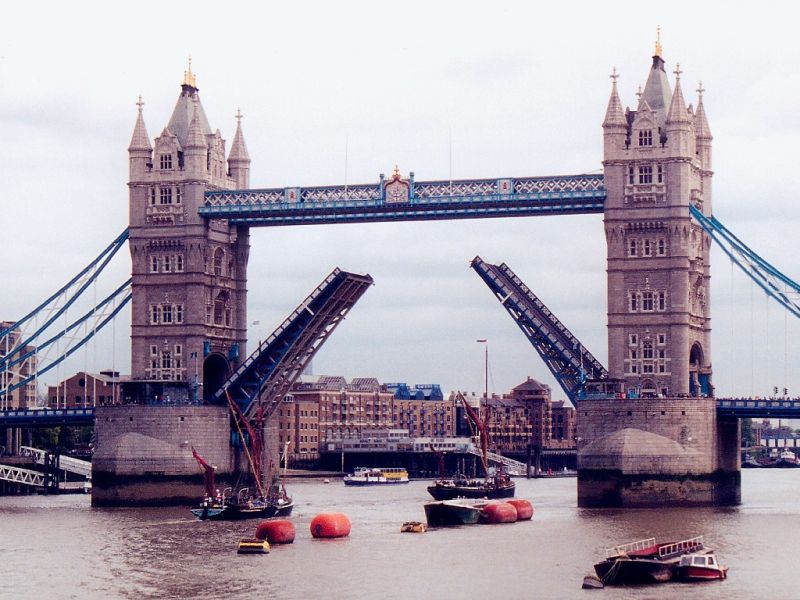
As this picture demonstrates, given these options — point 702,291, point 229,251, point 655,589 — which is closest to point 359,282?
point 229,251

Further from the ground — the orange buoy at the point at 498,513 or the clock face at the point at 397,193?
the clock face at the point at 397,193

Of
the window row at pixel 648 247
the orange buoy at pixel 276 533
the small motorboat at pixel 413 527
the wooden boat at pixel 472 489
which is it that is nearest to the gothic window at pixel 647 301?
the window row at pixel 648 247

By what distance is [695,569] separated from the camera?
211ft

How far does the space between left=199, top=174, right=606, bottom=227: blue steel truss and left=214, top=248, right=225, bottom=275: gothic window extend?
7.91ft

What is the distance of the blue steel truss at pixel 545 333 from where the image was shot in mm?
100875

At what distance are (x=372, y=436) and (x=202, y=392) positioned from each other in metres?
85.7

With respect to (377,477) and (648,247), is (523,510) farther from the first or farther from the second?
(377,477)

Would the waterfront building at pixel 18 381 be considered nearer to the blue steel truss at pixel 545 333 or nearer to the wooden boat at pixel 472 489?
the wooden boat at pixel 472 489

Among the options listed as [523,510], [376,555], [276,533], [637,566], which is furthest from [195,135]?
[637,566]

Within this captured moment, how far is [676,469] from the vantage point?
319ft

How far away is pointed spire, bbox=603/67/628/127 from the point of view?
10288cm

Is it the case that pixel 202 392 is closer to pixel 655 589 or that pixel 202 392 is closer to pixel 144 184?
pixel 144 184

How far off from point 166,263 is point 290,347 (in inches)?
425

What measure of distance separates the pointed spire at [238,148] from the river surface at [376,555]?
81.0ft
